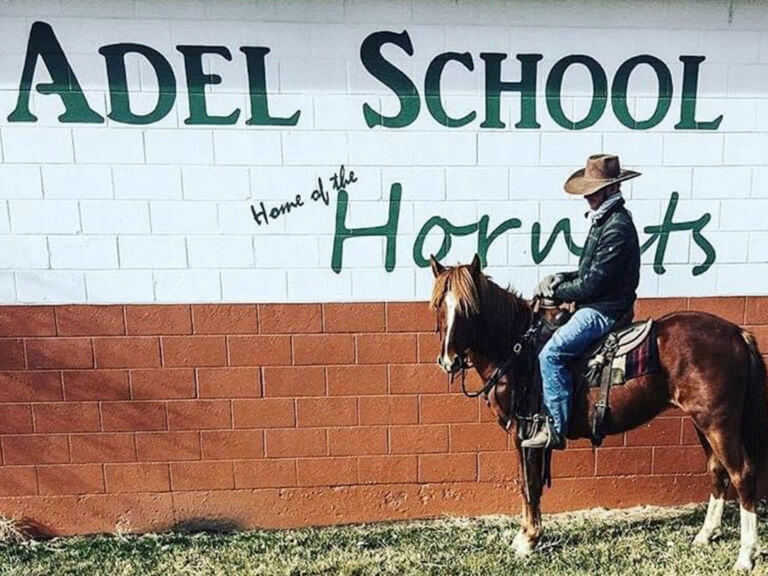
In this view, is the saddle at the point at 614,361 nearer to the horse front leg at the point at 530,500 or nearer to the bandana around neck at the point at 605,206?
the horse front leg at the point at 530,500

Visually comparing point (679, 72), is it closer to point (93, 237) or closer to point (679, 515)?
point (679, 515)

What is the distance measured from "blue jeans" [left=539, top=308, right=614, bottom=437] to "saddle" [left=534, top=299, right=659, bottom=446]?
66mm

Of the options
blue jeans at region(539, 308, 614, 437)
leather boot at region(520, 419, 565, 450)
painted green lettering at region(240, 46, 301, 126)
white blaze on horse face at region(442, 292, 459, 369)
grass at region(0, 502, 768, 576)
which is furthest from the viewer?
painted green lettering at region(240, 46, 301, 126)

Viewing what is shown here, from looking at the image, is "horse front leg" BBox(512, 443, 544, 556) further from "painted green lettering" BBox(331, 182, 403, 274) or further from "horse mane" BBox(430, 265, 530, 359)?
"painted green lettering" BBox(331, 182, 403, 274)

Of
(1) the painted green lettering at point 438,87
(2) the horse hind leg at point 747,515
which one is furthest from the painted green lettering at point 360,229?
(2) the horse hind leg at point 747,515

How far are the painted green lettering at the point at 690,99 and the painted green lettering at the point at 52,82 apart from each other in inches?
143

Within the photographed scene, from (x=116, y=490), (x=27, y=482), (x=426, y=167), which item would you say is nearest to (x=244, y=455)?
(x=116, y=490)

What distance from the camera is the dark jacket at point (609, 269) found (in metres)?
3.43

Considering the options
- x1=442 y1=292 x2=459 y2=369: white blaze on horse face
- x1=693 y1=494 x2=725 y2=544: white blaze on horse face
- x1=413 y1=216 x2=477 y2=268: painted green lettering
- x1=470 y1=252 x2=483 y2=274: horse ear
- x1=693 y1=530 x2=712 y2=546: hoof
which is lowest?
x1=693 y1=530 x2=712 y2=546: hoof

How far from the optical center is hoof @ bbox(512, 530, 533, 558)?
3.92 m

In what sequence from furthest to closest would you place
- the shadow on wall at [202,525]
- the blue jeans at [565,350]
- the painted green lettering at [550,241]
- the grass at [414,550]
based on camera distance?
1. the shadow on wall at [202,525]
2. the painted green lettering at [550,241]
3. the grass at [414,550]
4. the blue jeans at [565,350]

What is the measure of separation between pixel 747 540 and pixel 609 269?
1824 mm

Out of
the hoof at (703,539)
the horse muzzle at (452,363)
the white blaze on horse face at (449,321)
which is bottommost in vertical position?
the hoof at (703,539)

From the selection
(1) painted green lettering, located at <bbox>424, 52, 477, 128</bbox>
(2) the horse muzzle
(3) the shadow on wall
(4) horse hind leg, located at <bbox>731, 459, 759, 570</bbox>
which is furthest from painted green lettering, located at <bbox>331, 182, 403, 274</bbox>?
(4) horse hind leg, located at <bbox>731, 459, 759, 570</bbox>
